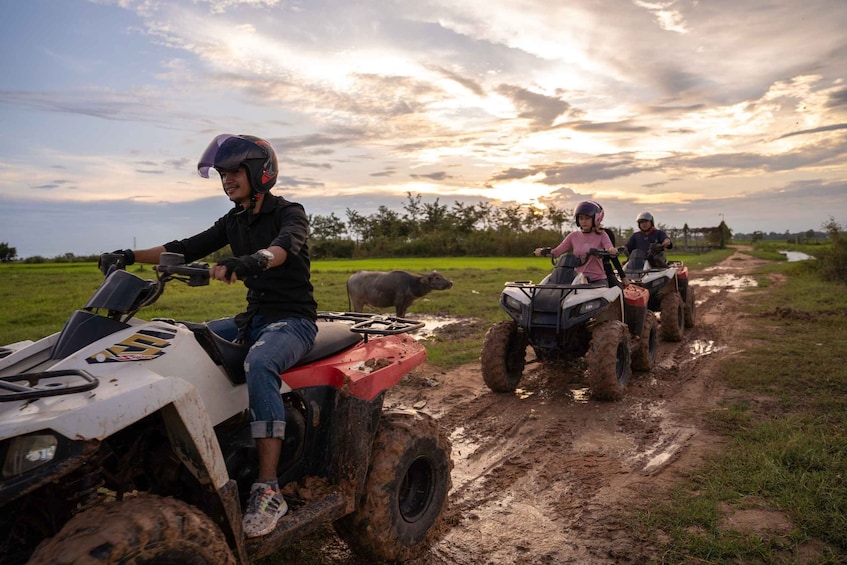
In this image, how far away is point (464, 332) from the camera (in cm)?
1142

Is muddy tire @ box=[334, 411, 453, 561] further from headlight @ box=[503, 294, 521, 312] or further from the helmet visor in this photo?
headlight @ box=[503, 294, 521, 312]

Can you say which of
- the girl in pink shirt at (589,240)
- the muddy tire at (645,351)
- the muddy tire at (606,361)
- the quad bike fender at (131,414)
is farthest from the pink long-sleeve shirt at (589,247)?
the quad bike fender at (131,414)

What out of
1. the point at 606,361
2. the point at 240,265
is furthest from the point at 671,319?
the point at 240,265

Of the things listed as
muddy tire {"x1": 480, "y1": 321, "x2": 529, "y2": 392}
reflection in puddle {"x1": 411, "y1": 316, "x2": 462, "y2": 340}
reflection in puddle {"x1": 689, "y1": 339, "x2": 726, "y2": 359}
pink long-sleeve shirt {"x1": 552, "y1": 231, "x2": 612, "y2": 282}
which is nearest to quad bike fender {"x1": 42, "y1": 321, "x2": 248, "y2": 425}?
muddy tire {"x1": 480, "y1": 321, "x2": 529, "y2": 392}

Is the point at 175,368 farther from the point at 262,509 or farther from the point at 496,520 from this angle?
the point at 496,520

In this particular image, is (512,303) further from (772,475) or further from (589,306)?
(772,475)

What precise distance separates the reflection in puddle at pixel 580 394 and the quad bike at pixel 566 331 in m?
0.17

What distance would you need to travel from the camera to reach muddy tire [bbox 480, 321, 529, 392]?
22.8 feet

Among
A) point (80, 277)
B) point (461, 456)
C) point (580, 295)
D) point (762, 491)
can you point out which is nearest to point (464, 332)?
point (580, 295)

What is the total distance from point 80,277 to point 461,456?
23.0m

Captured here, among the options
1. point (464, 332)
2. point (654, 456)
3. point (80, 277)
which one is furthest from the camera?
point (80, 277)

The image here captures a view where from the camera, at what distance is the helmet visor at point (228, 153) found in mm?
3262

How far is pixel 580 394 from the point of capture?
701cm

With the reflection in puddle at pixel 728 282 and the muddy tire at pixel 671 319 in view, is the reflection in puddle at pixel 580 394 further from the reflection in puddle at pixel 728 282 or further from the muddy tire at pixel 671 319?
the reflection in puddle at pixel 728 282
